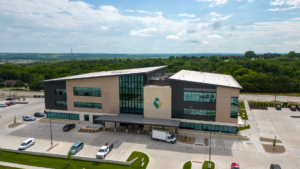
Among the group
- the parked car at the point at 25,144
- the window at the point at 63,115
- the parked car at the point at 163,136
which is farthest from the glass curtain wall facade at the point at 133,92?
the parked car at the point at 25,144

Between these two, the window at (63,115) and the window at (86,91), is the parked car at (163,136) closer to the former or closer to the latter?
the window at (86,91)

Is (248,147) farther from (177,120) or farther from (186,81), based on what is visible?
(186,81)

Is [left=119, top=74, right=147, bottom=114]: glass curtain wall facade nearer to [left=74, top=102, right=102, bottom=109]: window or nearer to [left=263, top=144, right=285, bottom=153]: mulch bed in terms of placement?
[left=74, top=102, right=102, bottom=109]: window

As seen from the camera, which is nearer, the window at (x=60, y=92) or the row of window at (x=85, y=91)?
the row of window at (x=85, y=91)

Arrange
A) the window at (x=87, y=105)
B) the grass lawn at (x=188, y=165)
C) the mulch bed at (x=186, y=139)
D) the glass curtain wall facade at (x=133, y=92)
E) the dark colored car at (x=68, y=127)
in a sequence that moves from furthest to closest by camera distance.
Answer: the window at (x=87, y=105), the glass curtain wall facade at (x=133, y=92), the dark colored car at (x=68, y=127), the mulch bed at (x=186, y=139), the grass lawn at (x=188, y=165)

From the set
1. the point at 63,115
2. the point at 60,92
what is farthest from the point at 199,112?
the point at 60,92

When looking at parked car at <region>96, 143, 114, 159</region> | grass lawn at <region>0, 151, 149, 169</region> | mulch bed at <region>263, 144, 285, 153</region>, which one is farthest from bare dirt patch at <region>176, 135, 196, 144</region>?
parked car at <region>96, 143, 114, 159</region>

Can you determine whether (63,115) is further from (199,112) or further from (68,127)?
(199,112)
